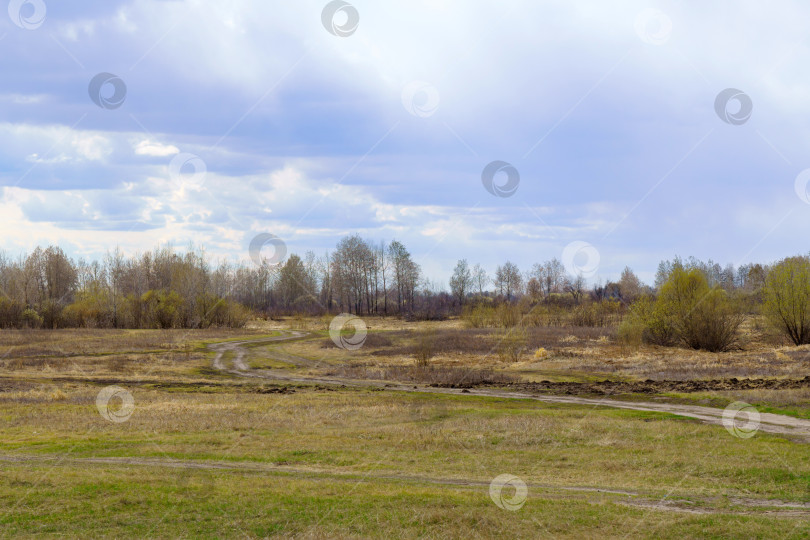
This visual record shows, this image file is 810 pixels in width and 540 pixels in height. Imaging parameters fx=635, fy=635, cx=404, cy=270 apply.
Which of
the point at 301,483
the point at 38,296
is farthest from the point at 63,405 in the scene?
the point at 38,296

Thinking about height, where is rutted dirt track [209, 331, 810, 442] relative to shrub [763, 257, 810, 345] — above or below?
below

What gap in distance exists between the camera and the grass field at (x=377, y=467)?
42.5 ft

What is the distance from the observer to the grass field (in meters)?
13.0

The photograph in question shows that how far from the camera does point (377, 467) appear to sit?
1902 centimetres

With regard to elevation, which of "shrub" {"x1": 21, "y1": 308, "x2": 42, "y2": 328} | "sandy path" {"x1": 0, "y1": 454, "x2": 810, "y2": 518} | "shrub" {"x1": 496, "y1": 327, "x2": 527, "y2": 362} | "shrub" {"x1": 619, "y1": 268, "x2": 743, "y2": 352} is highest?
"shrub" {"x1": 21, "y1": 308, "x2": 42, "y2": 328}

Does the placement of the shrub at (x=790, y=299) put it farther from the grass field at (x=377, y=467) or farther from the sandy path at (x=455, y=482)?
the sandy path at (x=455, y=482)

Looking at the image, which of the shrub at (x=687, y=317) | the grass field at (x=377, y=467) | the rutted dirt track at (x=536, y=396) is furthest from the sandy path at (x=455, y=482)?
the shrub at (x=687, y=317)

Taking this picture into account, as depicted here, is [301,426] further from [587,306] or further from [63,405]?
[587,306]

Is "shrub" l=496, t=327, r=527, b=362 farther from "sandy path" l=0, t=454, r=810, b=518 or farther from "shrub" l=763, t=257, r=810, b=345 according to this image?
"sandy path" l=0, t=454, r=810, b=518

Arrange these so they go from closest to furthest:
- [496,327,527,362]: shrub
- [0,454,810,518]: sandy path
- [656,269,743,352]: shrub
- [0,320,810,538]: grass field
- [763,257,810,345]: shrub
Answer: [0,320,810,538]: grass field → [0,454,810,518]: sandy path → [496,327,527,362]: shrub → [763,257,810,345]: shrub → [656,269,743,352]: shrub

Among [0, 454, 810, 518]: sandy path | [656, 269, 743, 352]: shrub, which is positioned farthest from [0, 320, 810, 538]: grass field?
[656, 269, 743, 352]: shrub

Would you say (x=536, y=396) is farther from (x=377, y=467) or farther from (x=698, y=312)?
(x=698, y=312)

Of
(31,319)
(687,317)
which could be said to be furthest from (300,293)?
(687,317)

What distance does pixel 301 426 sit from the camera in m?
26.3
